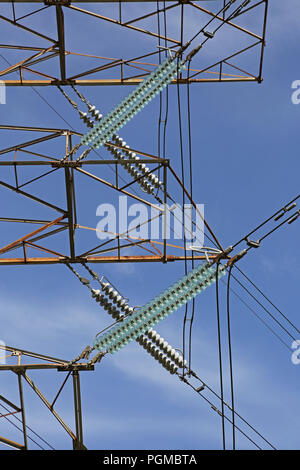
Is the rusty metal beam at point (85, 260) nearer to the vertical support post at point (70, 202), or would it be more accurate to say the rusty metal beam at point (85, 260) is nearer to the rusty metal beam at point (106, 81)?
the vertical support post at point (70, 202)

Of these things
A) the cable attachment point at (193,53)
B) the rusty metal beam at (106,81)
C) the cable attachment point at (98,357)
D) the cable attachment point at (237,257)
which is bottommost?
the cable attachment point at (98,357)

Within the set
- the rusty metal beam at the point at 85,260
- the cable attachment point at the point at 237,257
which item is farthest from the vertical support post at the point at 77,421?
the cable attachment point at the point at 237,257

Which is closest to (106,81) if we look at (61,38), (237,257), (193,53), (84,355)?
(61,38)

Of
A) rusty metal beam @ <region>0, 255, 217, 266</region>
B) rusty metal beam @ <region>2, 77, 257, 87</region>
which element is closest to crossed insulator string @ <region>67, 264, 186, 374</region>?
rusty metal beam @ <region>0, 255, 217, 266</region>

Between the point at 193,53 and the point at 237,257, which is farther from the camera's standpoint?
the point at 193,53

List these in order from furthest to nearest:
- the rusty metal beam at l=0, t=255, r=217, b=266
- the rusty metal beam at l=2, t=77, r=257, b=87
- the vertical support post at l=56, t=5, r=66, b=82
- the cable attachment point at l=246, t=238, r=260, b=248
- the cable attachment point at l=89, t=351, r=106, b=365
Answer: the rusty metal beam at l=2, t=77, r=257, b=87, the vertical support post at l=56, t=5, r=66, b=82, the rusty metal beam at l=0, t=255, r=217, b=266, the cable attachment point at l=89, t=351, r=106, b=365, the cable attachment point at l=246, t=238, r=260, b=248

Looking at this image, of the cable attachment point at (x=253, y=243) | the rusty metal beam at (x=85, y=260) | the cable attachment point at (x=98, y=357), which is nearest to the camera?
the cable attachment point at (x=253, y=243)

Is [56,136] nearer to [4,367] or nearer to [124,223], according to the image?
[124,223]

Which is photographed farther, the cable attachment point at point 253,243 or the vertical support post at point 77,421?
the vertical support post at point 77,421

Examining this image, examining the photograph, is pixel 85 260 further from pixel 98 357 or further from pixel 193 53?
pixel 193 53

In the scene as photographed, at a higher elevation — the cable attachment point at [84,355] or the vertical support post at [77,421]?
the cable attachment point at [84,355]

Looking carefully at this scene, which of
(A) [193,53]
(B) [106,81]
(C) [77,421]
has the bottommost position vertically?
(C) [77,421]

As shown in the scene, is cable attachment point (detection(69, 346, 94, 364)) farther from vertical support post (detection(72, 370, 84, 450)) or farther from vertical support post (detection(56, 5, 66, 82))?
vertical support post (detection(56, 5, 66, 82))

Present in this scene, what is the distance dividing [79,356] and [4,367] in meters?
1.85
